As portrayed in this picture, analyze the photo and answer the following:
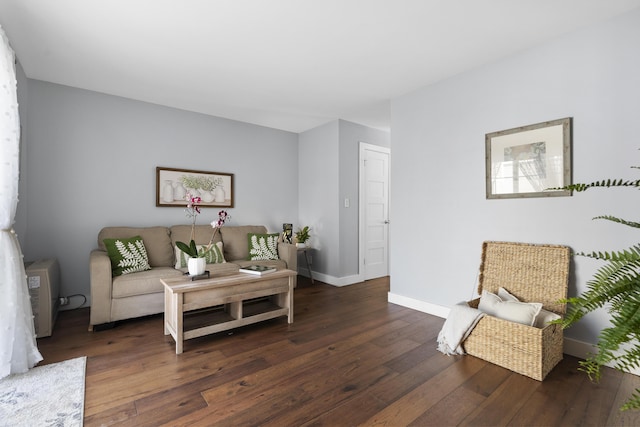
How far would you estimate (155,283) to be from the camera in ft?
9.88

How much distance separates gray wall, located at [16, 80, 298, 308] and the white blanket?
317 cm

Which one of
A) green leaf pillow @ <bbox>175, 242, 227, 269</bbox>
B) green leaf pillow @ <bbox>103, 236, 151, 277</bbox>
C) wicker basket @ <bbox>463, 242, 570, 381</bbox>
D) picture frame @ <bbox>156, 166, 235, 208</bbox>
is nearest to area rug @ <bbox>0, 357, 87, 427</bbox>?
green leaf pillow @ <bbox>103, 236, 151, 277</bbox>

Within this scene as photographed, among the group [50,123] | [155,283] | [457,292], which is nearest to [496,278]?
[457,292]

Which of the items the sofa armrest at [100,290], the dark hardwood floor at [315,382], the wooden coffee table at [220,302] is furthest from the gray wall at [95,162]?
the wooden coffee table at [220,302]

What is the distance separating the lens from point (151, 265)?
3461mm

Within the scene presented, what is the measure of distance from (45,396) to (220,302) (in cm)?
113

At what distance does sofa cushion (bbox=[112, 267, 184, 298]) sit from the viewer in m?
2.84

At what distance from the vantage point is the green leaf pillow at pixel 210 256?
342 centimetres

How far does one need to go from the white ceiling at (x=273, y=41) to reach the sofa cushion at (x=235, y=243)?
67.3 inches

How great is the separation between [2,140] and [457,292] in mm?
3759

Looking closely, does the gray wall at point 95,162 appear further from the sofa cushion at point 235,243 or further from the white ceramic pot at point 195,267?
the white ceramic pot at point 195,267

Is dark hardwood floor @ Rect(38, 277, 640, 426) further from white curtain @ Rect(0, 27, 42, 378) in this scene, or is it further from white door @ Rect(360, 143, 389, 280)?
white door @ Rect(360, 143, 389, 280)

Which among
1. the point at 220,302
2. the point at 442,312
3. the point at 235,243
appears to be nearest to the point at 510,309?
the point at 442,312

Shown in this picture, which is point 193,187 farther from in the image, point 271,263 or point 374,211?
point 374,211
